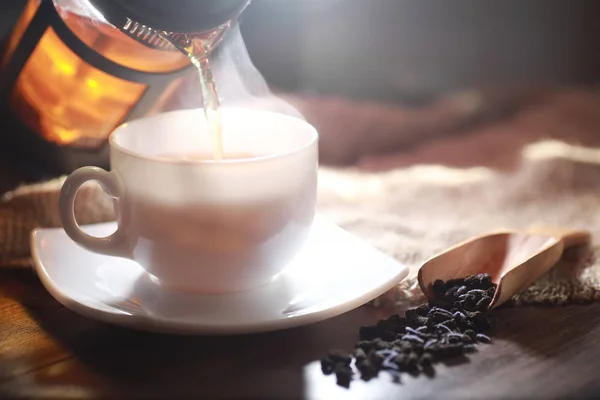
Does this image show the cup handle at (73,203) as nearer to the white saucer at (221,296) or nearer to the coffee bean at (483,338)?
the white saucer at (221,296)

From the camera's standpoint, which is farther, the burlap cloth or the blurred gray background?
the blurred gray background

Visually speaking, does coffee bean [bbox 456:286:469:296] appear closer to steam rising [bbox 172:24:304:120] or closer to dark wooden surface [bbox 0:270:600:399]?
dark wooden surface [bbox 0:270:600:399]

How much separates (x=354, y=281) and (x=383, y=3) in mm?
642

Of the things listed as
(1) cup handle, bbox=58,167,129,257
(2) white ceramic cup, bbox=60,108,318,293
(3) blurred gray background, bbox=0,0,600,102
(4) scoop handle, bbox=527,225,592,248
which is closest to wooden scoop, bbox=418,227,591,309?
(4) scoop handle, bbox=527,225,592,248

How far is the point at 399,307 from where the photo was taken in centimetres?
58

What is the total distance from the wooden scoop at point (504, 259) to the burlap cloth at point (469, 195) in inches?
0.6

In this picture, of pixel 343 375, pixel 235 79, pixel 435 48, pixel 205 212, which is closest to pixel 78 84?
pixel 235 79

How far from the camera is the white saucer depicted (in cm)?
50

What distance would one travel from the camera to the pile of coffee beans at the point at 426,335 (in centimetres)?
48

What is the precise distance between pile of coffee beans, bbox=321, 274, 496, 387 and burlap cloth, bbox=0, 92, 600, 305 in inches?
1.3

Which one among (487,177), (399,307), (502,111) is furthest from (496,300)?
(502,111)

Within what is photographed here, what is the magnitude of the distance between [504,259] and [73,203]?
341 millimetres

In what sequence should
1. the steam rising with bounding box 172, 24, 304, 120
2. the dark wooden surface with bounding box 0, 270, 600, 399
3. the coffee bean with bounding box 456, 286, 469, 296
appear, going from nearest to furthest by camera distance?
the dark wooden surface with bounding box 0, 270, 600, 399
the coffee bean with bounding box 456, 286, 469, 296
the steam rising with bounding box 172, 24, 304, 120

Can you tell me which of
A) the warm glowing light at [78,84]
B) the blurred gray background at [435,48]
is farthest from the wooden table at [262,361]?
the blurred gray background at [435,48]
